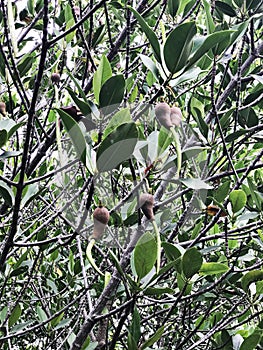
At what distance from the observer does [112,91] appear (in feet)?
2.08

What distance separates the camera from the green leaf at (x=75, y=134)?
0.57 metres

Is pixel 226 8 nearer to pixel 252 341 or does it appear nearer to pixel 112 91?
pixel 112 91

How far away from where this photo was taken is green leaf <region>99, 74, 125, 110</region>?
2.05 feet

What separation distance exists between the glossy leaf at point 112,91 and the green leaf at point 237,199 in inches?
18.1

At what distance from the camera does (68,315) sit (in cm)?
182

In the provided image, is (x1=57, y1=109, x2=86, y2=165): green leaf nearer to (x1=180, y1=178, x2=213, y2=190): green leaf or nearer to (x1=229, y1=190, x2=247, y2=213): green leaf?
(x1=180, y1=178, x2=213, y2=190): green leaf

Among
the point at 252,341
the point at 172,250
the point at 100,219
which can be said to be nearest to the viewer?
the point at 100,219

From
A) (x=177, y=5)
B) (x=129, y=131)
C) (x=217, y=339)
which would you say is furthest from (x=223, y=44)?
(x=217, y=339)

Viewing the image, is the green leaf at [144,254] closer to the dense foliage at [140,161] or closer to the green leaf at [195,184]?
the dense foliage at [140,161]

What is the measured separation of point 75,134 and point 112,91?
0.29 ft

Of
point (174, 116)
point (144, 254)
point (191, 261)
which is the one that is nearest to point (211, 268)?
point (191, 261)

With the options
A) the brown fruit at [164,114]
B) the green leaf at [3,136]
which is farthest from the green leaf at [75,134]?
the green leaf at [3,136]

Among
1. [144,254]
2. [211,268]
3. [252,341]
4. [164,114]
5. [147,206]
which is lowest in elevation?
[252,341]

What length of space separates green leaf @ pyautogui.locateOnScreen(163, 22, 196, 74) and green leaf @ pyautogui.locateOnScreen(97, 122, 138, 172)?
0.13 m
